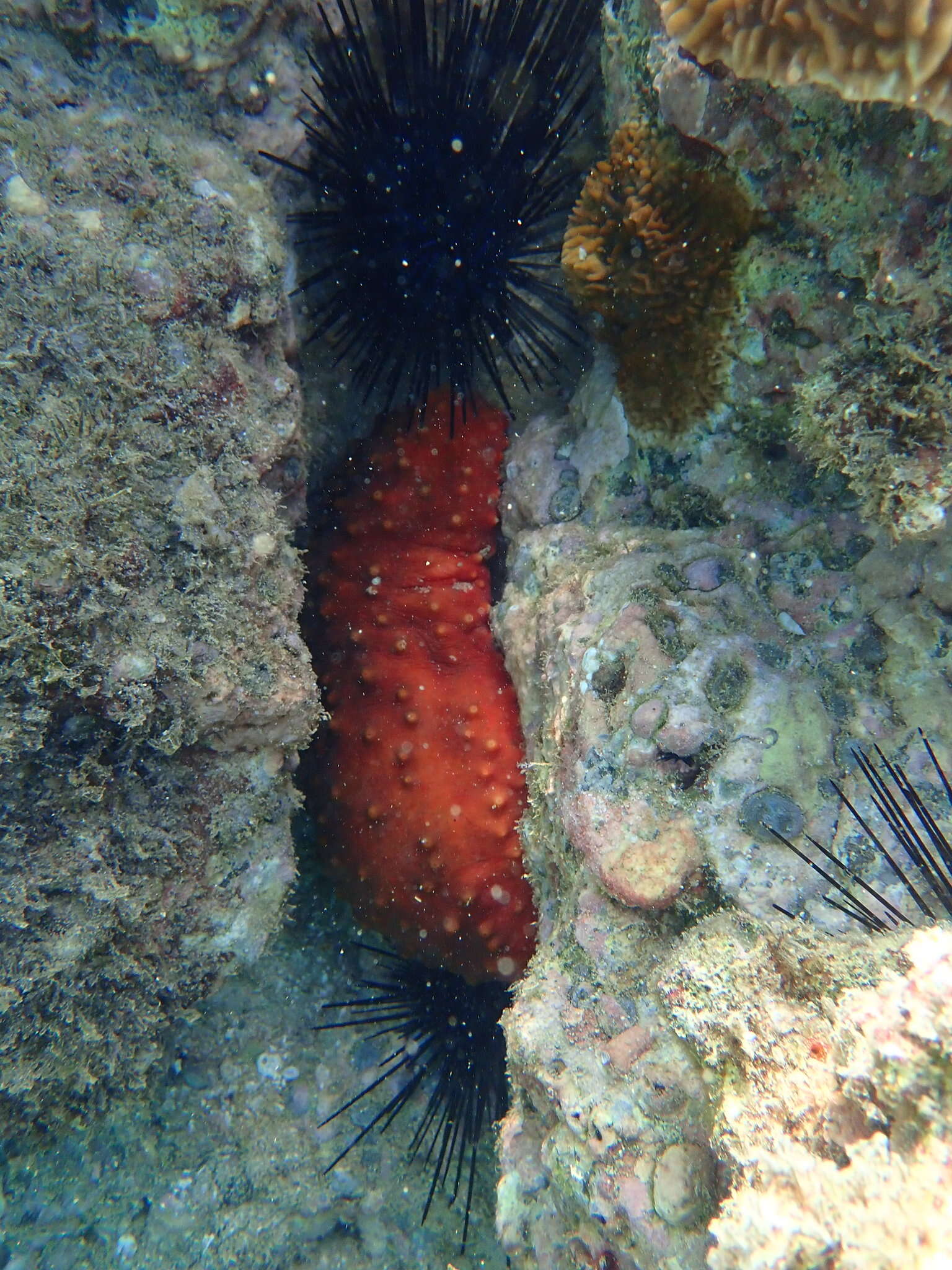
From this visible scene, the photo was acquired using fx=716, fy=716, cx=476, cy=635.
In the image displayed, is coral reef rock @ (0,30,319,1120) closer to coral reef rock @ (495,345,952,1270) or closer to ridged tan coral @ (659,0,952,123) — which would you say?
coral reef rock @ (495,345,952,1270)

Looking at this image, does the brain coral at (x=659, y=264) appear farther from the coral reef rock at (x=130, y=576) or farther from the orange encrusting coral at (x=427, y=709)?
the coral reef rock at (x=130, y=576)

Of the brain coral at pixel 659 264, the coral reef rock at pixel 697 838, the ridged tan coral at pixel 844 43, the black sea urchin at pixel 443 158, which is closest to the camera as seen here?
the ridged tan coral at pixel 844 43

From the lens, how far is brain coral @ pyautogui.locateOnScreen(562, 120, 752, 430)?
9.14ft

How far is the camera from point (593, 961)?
278cm

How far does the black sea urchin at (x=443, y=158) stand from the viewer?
3189 mm

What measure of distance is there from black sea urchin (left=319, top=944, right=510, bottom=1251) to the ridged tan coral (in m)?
3.96

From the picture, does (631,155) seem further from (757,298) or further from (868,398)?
(868,398)

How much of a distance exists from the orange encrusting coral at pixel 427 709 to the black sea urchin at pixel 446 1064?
0.96 ft

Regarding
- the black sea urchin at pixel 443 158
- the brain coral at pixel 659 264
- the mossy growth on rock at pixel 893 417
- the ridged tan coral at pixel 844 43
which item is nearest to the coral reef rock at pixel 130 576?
the black sea urchin at pixel 443 158

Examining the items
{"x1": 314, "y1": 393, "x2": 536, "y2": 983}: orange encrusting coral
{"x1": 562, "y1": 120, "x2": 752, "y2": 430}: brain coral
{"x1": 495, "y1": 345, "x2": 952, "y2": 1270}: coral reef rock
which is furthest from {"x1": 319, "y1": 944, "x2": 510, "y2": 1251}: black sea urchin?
{"x1": 562, "y1": 120, "x2": 752, "y2": 430}: brain coral

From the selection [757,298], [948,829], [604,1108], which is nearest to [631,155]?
[757,298]

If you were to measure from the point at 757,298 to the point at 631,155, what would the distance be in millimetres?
767

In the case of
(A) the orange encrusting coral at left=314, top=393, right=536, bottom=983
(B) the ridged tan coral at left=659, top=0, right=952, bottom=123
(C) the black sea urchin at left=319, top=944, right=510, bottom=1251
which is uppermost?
(B) the ridged tan coral at left=659, top=0, right=952, bottom=123

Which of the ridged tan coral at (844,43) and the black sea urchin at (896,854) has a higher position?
the ridged tan coral at (844,43)
